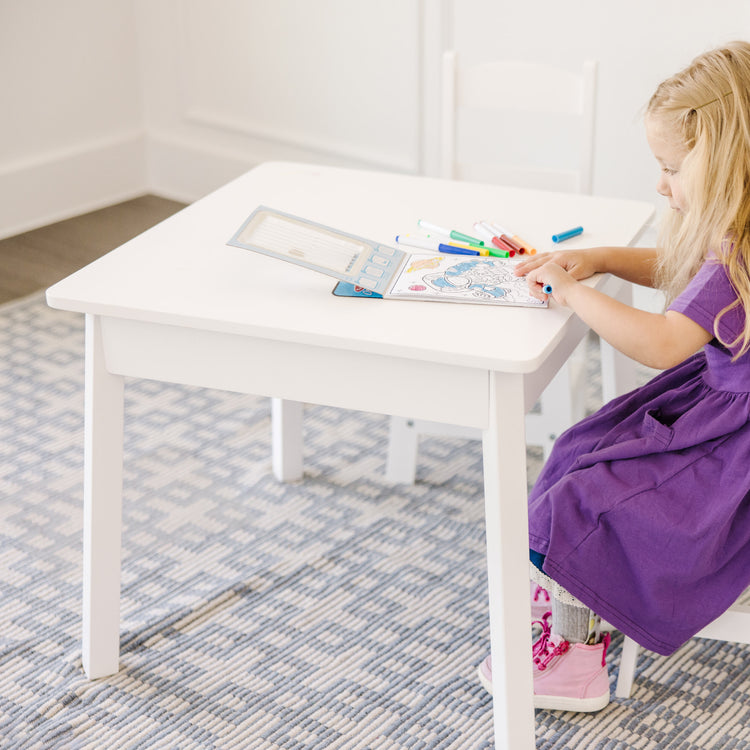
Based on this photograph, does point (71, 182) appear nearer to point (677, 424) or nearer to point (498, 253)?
point (498, 253)

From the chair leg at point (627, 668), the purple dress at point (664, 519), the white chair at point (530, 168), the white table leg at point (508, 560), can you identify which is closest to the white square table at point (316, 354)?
the white table leg at point (508, 560)

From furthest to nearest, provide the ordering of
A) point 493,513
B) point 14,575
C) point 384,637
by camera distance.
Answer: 1. point 14,575
2. point 384,637
3. point 493,513

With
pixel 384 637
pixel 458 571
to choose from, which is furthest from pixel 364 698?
pixel 458 571

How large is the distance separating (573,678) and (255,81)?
235 cm

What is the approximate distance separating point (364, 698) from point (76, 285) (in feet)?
2.27

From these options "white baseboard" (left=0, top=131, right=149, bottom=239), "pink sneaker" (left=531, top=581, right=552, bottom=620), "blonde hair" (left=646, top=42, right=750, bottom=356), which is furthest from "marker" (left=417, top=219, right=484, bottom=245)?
"white baseboard" (left=0, top=131, right=149, bottom=239)

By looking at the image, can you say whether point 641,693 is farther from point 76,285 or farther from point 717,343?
point 76,285

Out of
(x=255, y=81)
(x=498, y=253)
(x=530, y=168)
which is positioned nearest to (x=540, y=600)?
(x=498, y=253)

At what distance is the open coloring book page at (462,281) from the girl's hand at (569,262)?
0.06 feet

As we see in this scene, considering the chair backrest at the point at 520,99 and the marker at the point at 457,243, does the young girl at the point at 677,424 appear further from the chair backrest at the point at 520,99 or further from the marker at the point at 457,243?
the chair backrest at the point at 520,99

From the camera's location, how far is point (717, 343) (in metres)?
1.34

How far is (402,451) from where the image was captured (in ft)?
6.67

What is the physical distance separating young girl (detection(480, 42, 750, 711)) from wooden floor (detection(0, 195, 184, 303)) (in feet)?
6.20

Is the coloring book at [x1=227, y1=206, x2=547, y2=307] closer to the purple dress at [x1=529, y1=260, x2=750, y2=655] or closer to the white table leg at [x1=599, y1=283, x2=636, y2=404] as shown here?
the purple dress at [x1=529, y1=260, x2=750, y2=655]
